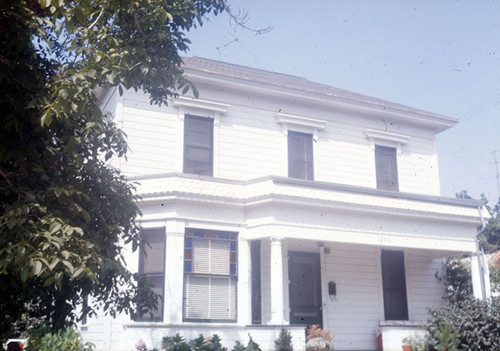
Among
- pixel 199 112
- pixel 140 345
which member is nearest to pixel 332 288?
pixel 140 345

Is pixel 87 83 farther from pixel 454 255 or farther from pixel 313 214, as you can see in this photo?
pixel 454 255

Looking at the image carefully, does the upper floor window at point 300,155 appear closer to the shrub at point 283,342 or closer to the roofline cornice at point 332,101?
the roofline cornice at point 332,101

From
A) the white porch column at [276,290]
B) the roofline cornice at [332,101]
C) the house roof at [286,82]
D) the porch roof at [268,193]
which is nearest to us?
the white porch column at [276,290]

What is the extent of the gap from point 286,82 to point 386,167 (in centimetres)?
459

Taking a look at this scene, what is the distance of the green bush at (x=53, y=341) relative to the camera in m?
12.9

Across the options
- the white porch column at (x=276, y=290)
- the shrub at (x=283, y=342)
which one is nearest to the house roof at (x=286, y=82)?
the white porch column at (x=276, y=290)

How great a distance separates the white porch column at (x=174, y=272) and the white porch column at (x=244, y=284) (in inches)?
64.9

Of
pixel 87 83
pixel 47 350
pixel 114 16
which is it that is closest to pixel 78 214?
pixel 87 83

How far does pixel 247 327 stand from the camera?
14750mm

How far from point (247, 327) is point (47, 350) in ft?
15.8

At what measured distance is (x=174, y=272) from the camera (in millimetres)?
14625

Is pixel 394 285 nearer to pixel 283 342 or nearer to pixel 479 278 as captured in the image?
→ pixel 479 278

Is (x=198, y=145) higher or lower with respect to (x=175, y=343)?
higher

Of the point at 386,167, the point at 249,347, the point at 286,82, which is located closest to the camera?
the point at 249,347
